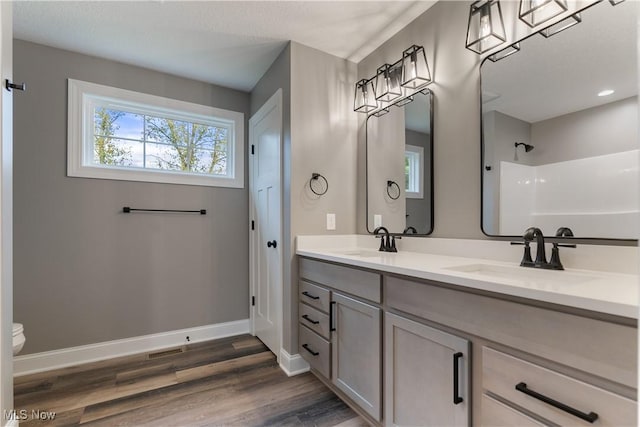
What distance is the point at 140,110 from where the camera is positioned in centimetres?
261

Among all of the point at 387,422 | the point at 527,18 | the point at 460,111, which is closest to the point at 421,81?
the point at 460,111

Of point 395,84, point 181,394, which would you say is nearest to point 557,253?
point 395,84

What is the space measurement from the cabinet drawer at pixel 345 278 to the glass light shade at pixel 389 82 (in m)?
1.24

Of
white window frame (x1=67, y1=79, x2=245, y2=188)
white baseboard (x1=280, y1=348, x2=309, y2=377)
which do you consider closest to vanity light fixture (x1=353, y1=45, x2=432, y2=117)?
white window frame (x1=67, y1=79, x2=245, y2=188)

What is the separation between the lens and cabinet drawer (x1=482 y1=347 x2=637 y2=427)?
0.72 m

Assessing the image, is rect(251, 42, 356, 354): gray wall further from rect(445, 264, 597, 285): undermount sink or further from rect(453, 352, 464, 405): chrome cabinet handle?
rect(453, 352, 464, 405): chrome cabinet handle

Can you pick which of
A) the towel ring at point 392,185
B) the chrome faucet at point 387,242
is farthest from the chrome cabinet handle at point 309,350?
the towel ring at point 392,185

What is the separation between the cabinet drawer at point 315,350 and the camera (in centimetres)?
179

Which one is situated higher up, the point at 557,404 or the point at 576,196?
the point at 576,196

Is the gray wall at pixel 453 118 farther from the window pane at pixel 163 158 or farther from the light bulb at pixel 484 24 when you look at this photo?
the window pane at pixel 163 158

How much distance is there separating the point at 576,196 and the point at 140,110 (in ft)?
10.1

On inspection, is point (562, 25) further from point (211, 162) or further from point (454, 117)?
point (211, 162)

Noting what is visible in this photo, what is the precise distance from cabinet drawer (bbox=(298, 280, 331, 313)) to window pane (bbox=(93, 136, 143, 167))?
72.0 inches

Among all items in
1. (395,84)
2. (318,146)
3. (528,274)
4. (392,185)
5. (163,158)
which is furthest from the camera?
(163,158)
